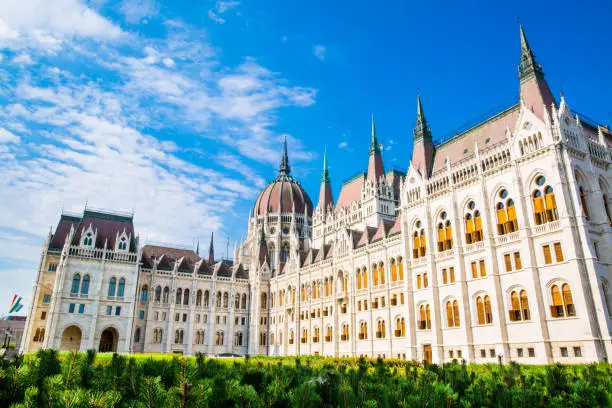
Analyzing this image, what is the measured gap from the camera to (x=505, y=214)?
3794cm

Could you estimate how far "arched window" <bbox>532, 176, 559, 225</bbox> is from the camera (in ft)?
113

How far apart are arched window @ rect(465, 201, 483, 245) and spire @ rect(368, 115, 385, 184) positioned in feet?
96.2

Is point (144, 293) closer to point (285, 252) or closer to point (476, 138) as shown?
point (285, 252)

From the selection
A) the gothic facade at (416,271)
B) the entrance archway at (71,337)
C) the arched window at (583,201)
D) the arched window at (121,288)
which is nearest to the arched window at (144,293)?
the gothic facade at (416,271)

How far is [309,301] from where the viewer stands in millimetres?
63969

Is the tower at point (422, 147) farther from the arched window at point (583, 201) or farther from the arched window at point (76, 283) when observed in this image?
the arched window at point (76, 283)

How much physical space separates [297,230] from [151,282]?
32765 mm

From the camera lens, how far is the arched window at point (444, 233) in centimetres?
4256

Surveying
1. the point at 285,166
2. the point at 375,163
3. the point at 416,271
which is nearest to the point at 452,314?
the point at 416,271

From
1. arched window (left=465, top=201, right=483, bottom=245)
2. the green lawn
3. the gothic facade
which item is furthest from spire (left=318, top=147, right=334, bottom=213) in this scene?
the green lawn

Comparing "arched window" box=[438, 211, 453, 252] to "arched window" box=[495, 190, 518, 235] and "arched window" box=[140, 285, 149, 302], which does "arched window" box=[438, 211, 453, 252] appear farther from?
"arched window" box=[140, 285, 149, 302]

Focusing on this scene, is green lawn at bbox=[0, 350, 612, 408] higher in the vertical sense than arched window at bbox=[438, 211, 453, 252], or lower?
lower

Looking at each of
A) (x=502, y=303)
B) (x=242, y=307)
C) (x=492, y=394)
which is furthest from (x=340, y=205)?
(x=492, y=394)

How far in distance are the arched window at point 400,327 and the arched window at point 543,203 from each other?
18784 mm
